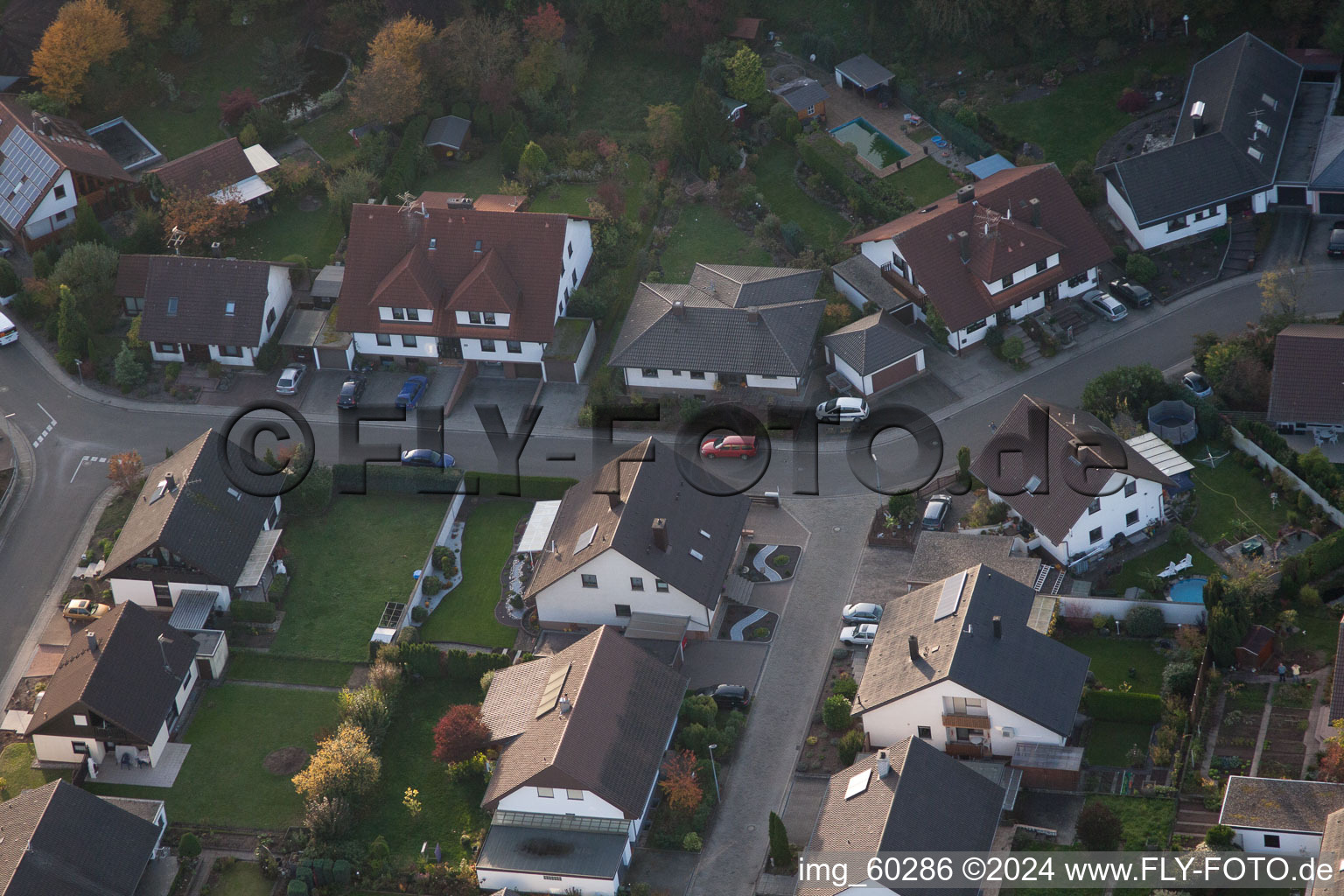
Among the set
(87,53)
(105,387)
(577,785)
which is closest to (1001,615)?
(577,785)

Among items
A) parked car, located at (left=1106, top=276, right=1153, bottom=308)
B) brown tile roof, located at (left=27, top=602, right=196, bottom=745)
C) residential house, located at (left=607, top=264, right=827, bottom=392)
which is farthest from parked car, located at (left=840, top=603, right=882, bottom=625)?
brown tile roof, located at (left=27, top=602, right=196, bottom=745)

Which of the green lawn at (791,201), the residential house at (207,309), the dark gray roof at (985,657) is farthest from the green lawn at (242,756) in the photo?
the green lawn at (791,201)

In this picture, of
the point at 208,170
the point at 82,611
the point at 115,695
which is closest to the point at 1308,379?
the point at 115,695

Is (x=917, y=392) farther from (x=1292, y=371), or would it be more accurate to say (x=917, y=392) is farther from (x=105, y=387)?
(x=105, y=387)

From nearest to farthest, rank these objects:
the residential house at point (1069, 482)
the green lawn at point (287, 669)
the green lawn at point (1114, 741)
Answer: the green lawn at point (1114, 741)
the residential house at point (1069, 482)
the green lawn at point (287, 669)

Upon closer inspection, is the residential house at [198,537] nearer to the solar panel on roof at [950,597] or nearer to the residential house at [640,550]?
the residential house at [640,550]

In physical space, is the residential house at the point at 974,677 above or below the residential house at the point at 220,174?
below
